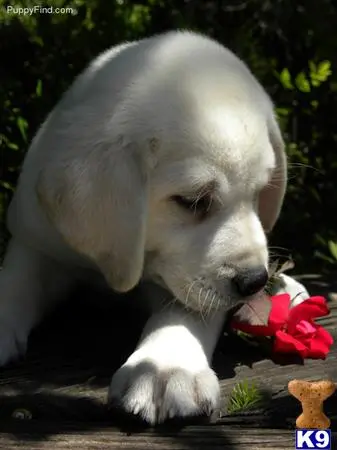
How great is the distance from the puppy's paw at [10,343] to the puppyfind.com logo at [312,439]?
1.16 metres

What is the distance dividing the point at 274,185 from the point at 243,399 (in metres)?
1.11

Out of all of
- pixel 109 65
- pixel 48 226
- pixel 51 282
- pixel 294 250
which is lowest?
pixel 294 250

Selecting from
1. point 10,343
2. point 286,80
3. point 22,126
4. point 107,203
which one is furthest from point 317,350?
point 286,80

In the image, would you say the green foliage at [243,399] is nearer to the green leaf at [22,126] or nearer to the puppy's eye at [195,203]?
the puppy's eye at [195,203]

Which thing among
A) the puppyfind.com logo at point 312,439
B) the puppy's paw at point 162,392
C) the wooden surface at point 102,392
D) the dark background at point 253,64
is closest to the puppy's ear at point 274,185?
the wooden surface at point 102,392

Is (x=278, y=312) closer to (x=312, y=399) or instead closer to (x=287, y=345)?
(x=287, y=345)

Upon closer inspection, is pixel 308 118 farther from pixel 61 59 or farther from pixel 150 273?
pixel 150 273

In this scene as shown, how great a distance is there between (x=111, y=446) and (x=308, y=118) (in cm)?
364

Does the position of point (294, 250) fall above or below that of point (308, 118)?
below

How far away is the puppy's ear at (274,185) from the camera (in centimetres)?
396

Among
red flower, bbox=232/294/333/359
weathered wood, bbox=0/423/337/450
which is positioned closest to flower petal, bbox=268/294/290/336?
red flower, bbox=232/294/333/359

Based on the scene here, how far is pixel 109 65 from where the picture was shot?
3.92 metres

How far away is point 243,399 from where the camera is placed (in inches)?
127

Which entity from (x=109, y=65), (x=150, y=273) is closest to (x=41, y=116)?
(x=109, y=65)
